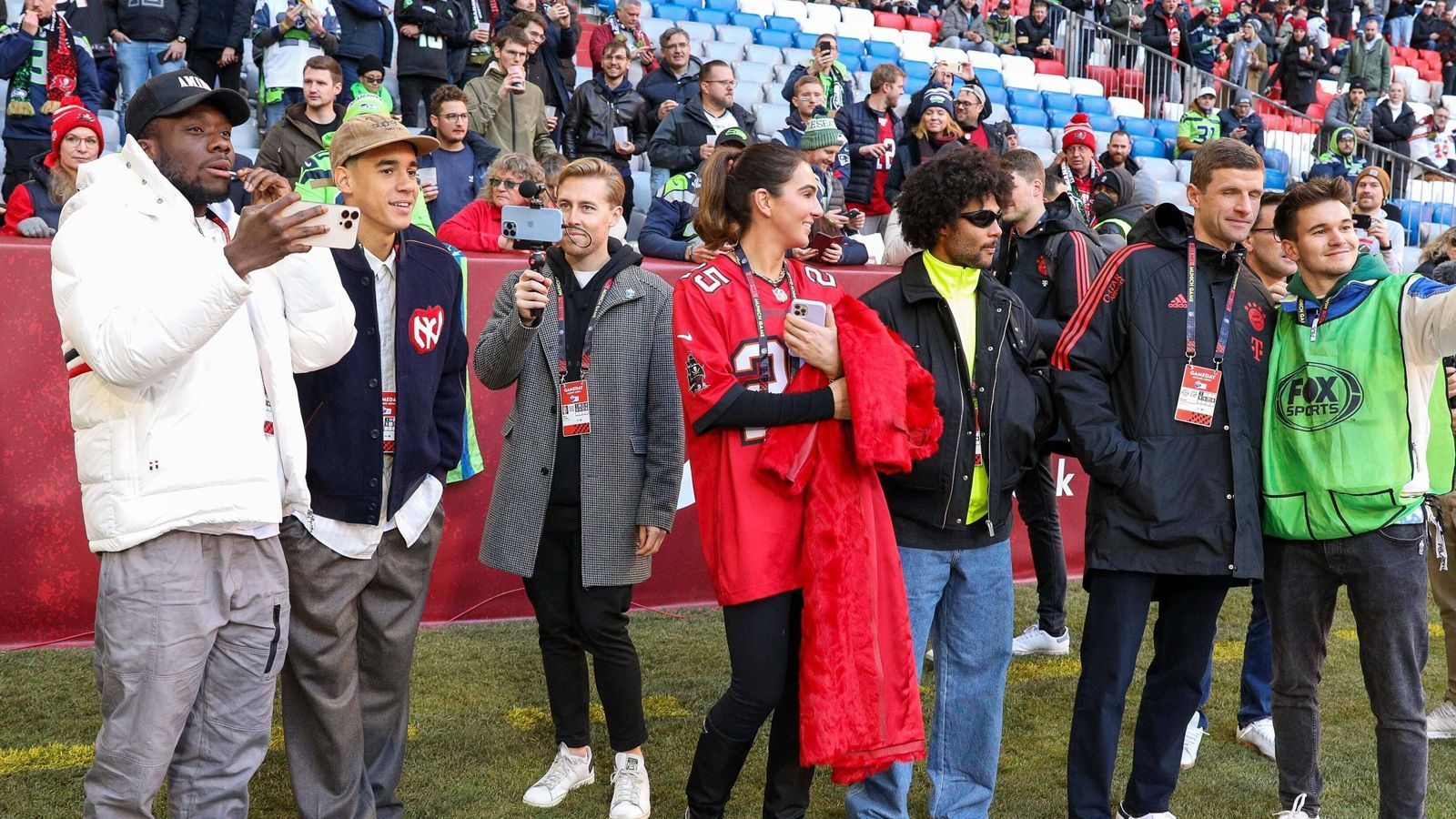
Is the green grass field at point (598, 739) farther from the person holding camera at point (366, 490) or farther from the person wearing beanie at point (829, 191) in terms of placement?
the person wearing beanie at point (829, 191)

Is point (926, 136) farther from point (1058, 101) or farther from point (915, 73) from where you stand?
point (1058, 101)

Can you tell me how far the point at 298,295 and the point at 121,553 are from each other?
2.11ft

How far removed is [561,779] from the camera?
12.6 ft

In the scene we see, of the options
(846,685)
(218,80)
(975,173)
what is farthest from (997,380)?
(218,80)

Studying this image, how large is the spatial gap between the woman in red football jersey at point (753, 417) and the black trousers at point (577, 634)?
0.62 meters

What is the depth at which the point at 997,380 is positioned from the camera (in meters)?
3.32

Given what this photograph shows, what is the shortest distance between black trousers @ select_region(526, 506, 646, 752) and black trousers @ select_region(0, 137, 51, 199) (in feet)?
16.1

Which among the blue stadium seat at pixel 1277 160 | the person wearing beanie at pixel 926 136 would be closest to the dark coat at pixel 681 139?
the person wearing beanie at pixel 926 136

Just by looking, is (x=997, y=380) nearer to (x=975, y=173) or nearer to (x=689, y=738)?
(x=975, y=173)

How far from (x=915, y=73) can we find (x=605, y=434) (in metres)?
10.8

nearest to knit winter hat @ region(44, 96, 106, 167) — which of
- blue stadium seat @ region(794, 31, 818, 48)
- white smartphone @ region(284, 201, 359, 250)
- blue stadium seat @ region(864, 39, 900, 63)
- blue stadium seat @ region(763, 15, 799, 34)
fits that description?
white smartphone @ region(284, 201, 359, 250)

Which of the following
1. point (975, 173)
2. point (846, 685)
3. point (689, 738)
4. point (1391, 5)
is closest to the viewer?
point (846, 685)

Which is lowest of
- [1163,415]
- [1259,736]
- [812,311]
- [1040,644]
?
[1040,644]

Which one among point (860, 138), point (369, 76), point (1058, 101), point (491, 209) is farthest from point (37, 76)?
point (1058, 101)
